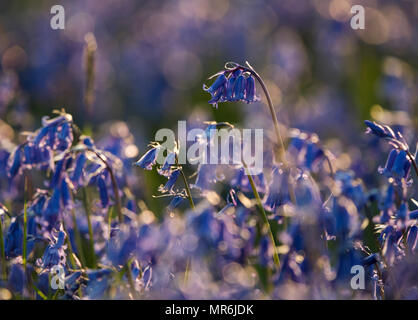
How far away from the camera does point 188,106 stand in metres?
8.70

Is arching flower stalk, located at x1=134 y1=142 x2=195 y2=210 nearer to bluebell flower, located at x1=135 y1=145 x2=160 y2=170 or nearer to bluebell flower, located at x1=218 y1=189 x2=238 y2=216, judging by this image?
bluebell flower, located at x1=135 y1=145 x2=160 y2=170

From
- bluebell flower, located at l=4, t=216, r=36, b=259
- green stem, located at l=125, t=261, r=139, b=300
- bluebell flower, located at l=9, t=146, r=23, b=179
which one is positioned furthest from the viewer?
bluebell flower, located at l=9, t=146, r=23, b=179

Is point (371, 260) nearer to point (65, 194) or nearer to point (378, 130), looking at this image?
point (378, 130)

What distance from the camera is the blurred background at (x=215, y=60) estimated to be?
25.1 ft

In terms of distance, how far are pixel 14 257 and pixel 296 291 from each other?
4.79 feet

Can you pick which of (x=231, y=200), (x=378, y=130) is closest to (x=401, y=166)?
(x=378, y=130)

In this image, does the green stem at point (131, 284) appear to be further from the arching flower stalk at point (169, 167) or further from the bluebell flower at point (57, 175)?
the bluebell flower at point (57, 175)

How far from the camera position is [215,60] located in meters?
10.4

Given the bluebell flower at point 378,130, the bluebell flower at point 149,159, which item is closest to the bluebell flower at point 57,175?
the bluebell flower at point 149,159

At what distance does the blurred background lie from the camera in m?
7.65

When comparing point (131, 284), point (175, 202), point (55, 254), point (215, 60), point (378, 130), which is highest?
point (215, 60)

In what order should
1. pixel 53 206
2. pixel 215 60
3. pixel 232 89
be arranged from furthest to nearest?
pixel 215 60 < pixel 232 89 < pixel 53 206

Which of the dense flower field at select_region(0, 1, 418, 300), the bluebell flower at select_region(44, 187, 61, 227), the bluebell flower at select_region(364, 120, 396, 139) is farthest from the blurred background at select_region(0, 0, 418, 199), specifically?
the bluebell flower at select_region(44, 187, 61, 227)
